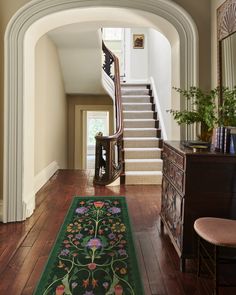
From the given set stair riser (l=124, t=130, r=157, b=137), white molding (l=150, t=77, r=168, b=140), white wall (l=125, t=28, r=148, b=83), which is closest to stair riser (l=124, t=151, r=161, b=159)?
white molding (l=150, t=77, r=168, b=140)

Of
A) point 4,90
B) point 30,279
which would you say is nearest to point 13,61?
point 4,90

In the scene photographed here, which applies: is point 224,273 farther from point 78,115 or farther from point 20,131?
point 78,115

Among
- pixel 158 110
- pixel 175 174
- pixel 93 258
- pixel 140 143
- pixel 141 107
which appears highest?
pixel 141 107

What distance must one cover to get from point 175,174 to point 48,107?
3.69 metres

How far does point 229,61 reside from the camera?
8.02 ft

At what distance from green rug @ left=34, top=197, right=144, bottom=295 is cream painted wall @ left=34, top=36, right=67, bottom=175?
1.89 metres

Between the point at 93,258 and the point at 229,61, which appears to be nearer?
the point at 93,258

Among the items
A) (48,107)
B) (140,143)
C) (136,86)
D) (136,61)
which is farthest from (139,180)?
(136,61)

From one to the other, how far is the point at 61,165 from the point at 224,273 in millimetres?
5379

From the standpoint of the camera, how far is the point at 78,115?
25.6 feet

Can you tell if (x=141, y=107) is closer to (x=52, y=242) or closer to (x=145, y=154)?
(x=145, y=154)

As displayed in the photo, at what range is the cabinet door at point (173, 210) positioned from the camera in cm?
204

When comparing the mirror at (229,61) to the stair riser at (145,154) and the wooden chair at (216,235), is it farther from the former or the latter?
the stair riser at (145,154)

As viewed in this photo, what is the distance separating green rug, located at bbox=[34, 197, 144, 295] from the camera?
1.77 meters
